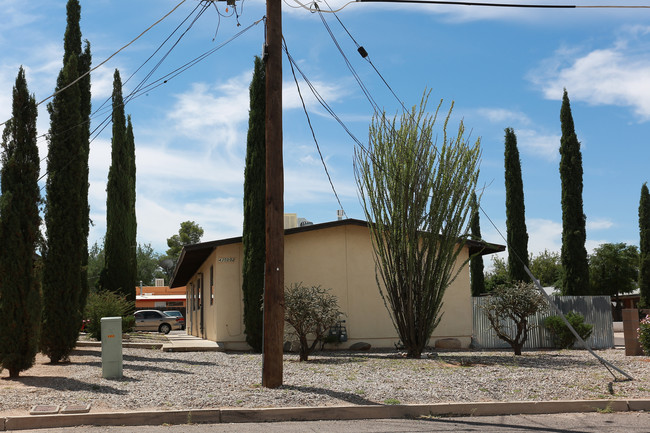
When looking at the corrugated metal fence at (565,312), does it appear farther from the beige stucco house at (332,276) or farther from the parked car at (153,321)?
the parked car at (153,321)

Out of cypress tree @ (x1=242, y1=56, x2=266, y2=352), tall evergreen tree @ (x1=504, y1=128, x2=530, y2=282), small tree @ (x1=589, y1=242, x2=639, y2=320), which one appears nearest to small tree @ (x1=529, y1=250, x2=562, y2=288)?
small tree @ (x1=589, y1=242, x2=639, y2=320)

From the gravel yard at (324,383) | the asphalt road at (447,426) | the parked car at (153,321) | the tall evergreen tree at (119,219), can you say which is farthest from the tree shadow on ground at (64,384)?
the parked car at (153,321)

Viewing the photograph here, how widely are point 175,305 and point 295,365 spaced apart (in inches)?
1439

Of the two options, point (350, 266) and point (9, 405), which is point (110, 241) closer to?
point (350, 266)

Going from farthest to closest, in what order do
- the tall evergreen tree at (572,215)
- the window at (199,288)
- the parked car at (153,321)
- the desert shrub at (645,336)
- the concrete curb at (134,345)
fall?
the parked car at (153,321), the tall evergreen tree at (572,215), the window at (199,288), the concrete curb at (134,345), the desert shrub at (645,336)

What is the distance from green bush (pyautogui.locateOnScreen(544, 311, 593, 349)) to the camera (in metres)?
20.7

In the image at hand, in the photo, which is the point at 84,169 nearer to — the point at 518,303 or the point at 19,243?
the point at 19,243

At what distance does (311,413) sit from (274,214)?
338 cm

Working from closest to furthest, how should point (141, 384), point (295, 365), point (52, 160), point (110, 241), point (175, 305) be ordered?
point (141, 384) < point (295, 365) < point (52, 160) < point (110, 241) < point (175, 305)

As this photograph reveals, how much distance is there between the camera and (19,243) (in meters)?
12.5

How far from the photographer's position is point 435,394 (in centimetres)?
998

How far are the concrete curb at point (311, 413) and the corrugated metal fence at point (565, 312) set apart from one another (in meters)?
12.1

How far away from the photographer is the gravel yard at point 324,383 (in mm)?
9508

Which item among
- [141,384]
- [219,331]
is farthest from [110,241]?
[141,384]
